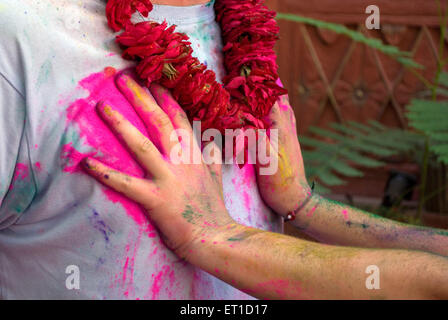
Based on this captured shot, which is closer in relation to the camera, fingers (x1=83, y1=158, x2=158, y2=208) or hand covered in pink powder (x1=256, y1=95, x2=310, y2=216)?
fingers (x1=83, y1=158, x2=158, y2=208)

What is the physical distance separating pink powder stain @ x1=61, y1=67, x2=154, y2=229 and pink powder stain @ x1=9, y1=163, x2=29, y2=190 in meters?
0.05

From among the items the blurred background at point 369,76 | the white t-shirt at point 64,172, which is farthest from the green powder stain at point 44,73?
the blurred background at point 369,76

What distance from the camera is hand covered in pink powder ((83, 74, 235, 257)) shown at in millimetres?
626

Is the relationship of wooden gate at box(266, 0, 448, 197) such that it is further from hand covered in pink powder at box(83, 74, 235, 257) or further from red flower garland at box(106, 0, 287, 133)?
hand covered in pink powder at box(83, 74, 235, 257)

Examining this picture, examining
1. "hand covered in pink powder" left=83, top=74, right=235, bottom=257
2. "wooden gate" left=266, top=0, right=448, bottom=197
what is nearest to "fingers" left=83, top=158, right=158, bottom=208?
"hand covered in pink powder" left=83, top=74, right=235, bottom=257

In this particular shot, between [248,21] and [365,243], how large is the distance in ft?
1.27

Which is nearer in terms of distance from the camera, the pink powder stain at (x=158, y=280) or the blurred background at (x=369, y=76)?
the pink powder stain at (x=158, y=280)

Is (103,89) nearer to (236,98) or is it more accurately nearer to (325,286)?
(236,98)

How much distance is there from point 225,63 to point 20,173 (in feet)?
1.14

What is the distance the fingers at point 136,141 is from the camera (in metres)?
0.63

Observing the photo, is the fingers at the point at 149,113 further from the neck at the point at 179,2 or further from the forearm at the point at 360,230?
the forearm at the point at 360,230

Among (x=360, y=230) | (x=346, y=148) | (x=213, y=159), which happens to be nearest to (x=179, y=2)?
(x=213, y=159)

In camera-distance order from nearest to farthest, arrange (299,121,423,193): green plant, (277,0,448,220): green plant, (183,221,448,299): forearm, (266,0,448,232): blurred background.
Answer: (183,221,448,299): forearm < (277,0,448,220): green plant < (299,121,423,193): green plant < (266,0,448,232): blurred background

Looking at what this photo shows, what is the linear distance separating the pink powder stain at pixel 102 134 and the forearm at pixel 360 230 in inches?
12.5
